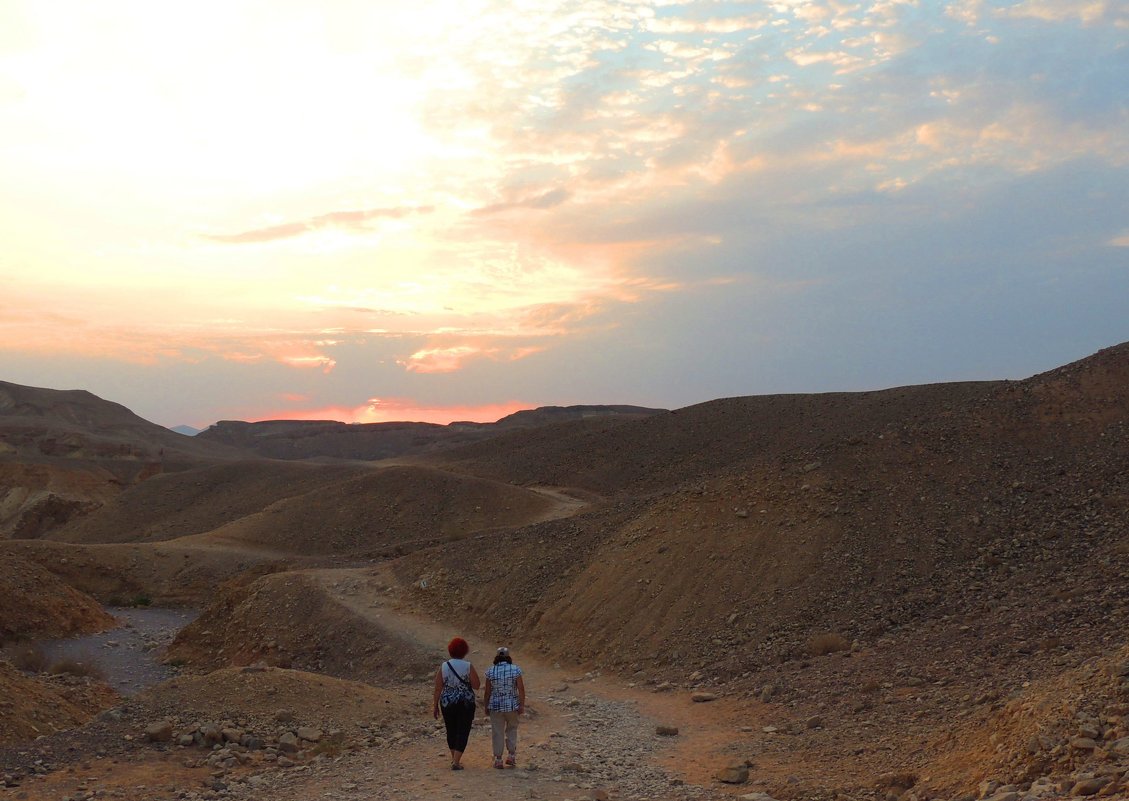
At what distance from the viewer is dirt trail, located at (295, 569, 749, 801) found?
948cm

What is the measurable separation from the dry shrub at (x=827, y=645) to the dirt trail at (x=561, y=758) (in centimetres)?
233

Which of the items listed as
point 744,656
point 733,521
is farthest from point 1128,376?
point 744,656

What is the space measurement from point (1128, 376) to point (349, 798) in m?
21.1

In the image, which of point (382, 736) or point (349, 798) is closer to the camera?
point (349, 798)

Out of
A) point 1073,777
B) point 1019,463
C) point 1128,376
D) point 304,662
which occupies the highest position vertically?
point 1128,376

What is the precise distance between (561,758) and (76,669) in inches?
495

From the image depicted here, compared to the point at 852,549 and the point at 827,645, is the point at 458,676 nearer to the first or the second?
the point at 827,645

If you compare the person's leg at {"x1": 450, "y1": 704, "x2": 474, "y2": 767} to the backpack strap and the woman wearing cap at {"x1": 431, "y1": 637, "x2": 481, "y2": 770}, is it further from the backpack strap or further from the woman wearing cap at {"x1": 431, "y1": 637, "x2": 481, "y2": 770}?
the backpack strap

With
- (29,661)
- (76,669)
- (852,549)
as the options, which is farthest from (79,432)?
(852,549)

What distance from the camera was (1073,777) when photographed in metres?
6.95

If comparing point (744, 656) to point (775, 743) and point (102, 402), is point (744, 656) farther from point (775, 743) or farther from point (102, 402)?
point (102, 402)

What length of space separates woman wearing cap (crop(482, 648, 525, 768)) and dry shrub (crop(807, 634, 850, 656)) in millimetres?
7060

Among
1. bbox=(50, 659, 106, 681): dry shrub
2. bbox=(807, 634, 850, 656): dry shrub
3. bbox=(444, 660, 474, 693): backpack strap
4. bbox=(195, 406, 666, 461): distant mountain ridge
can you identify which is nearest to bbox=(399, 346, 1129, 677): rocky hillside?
bbox=(807, 634, 850, 656): dry shrub

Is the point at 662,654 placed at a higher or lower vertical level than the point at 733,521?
lower
